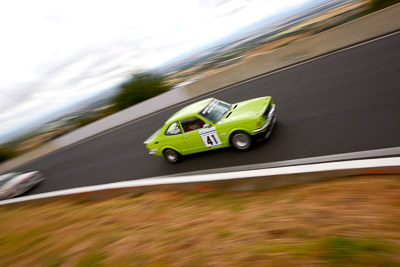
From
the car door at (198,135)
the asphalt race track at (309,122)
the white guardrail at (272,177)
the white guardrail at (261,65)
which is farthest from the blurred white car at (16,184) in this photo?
the car door at (198,135)

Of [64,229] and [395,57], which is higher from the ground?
[395,57]

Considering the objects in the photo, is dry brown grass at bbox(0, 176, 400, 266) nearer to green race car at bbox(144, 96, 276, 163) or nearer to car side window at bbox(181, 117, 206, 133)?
green race car at bbox(144, 96, 276, 163)

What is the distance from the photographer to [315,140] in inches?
209

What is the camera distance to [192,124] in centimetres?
622

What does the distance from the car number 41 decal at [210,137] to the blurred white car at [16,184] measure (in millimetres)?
8630

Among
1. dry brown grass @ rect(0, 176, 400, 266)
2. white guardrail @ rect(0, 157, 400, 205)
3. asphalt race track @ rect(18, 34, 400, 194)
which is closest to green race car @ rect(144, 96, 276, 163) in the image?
asphalt race track @ rect(18, 34, 400, 194)

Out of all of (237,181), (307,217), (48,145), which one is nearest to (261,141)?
(237,181)

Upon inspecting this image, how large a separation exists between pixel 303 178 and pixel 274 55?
33.7 feet

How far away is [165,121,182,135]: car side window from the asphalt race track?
979mm

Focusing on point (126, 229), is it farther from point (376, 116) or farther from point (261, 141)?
point (376, 116)

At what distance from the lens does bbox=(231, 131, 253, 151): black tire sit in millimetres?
5703

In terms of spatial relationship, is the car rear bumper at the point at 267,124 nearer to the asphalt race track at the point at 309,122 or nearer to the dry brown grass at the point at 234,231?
the asphalt race track at the point at 309,122

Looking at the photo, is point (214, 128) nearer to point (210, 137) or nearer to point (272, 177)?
point (210, 137)

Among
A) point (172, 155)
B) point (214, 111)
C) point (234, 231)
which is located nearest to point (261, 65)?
point (214, 111)
